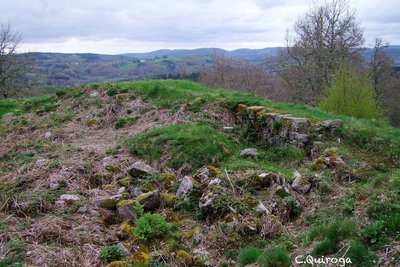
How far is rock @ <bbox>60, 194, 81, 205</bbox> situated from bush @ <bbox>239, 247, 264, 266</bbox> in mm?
3356

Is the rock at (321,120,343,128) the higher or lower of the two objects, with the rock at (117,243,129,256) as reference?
higher

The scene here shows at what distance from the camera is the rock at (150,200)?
654cm

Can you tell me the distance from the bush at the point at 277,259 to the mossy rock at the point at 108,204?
314 centimetres

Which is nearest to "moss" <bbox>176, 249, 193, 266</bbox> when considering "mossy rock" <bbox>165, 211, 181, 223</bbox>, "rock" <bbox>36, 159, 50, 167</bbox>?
"mossy rock" <bbox>165, 211, 181, 223</bbox>

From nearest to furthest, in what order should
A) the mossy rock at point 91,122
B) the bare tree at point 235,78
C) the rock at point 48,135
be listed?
the rock at point 48,135, the mossy rock at point 91,122, the bare tree at point 235,78

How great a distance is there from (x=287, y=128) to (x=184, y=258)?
510 cm

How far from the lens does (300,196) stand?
6504 mm

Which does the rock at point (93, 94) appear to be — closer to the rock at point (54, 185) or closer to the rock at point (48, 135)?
the rock at point (48, 135)

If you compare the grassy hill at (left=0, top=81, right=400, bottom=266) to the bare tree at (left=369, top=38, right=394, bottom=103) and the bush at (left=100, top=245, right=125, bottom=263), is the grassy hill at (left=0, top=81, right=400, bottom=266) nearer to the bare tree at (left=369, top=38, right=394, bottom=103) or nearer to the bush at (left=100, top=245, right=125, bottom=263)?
the bush at (left=100, top=245, right=125, bottom=263)

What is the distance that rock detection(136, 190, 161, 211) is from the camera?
6543 millimetres

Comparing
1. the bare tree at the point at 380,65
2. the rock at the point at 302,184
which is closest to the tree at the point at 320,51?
the bare tree at the point at 380,65

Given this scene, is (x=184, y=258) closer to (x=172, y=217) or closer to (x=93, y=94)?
(x=172, y=217)

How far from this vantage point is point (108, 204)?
6.67 m

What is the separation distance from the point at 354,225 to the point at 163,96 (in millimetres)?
9352
